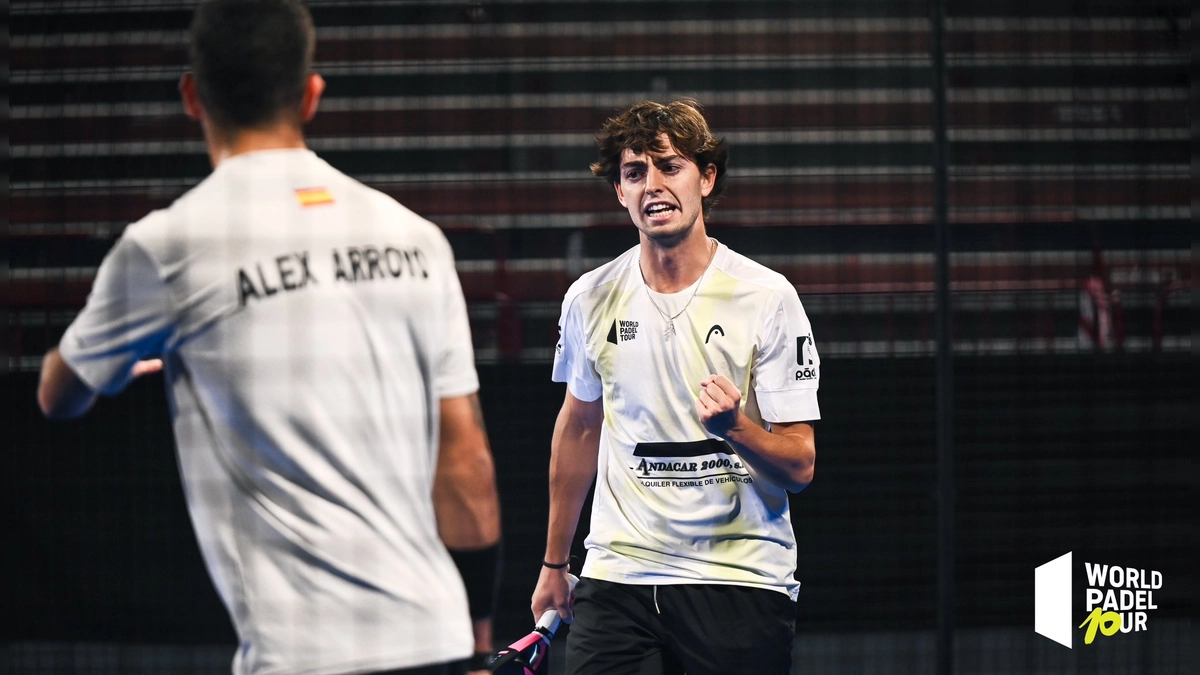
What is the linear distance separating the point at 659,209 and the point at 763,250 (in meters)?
0.92

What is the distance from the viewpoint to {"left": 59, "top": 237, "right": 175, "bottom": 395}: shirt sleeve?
164 centimetres

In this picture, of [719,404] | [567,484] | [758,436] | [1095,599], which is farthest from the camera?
[1095,599]

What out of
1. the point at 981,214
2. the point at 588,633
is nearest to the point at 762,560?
the point at 588,633

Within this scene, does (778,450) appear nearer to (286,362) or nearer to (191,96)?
(286,362)

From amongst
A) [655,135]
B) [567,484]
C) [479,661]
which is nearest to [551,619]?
[567,484]

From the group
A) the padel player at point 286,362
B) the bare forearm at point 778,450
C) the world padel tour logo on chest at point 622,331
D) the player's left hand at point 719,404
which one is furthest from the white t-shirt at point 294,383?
the world padel tour logo on chest at point 622,331

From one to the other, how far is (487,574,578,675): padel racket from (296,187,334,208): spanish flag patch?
1.39 meters

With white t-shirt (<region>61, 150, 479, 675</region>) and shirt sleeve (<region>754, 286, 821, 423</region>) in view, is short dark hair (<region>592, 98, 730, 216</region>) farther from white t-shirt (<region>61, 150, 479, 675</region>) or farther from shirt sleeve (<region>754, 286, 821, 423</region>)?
white t-shirt (<region>61, 150, 479, 675</region>)

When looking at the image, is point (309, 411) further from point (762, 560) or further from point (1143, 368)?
point (1143, 368)

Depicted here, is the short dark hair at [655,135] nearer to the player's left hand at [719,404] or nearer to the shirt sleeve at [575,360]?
the shirt sleeve at [575,360]

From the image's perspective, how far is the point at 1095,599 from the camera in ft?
13.1

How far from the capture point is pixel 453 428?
182 cm

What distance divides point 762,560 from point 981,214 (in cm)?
367

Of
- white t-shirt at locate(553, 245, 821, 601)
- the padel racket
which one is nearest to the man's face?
white t-shirt at locate(553, 245, 821, 601)
